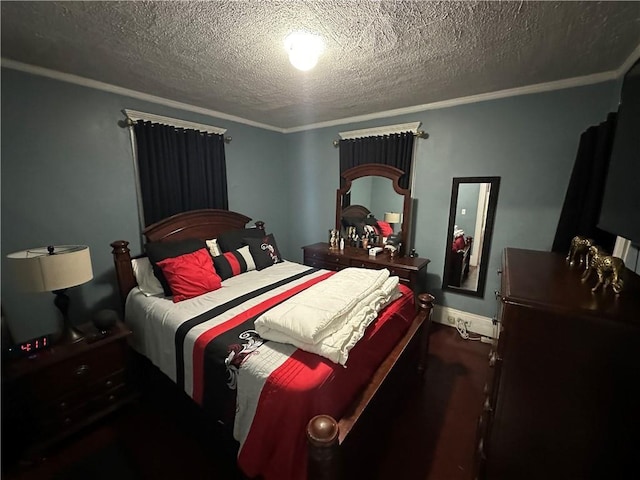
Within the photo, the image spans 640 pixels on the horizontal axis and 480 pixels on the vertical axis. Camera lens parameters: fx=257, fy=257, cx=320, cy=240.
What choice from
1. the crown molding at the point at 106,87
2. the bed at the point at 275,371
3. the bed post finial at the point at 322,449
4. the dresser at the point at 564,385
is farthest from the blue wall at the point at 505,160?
the bed post finial at the point at 322,449

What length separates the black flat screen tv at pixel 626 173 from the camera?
1.14 m

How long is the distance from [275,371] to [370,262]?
183cm

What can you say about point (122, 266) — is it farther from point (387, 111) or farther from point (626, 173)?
point (626, 173)

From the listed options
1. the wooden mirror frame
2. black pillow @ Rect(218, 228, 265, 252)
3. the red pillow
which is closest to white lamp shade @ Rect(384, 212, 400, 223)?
the wooden mirror frame

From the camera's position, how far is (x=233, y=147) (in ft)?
10.3

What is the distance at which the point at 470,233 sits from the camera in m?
2.66

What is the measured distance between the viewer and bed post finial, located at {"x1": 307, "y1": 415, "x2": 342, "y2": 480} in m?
0.89

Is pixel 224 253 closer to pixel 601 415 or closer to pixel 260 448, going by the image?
pixel 260 448

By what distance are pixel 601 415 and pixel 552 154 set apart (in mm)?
2081

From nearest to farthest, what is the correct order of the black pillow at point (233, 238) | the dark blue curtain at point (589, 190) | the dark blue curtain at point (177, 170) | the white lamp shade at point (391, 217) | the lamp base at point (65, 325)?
the lamp base at point (65, 325) < the dark blue curtain at point (589, 190) < the dark blue curtain at point (177, 170) < the black pillow at point (233, 238) < the white lamp shade at point (391, 217)

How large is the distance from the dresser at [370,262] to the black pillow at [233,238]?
74cm

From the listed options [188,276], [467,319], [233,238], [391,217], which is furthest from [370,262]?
[188,276]

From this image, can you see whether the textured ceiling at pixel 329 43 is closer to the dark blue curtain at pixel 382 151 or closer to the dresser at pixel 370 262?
the dark blue curtain at pixel 382 151

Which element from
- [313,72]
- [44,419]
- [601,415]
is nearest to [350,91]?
[313,72]
